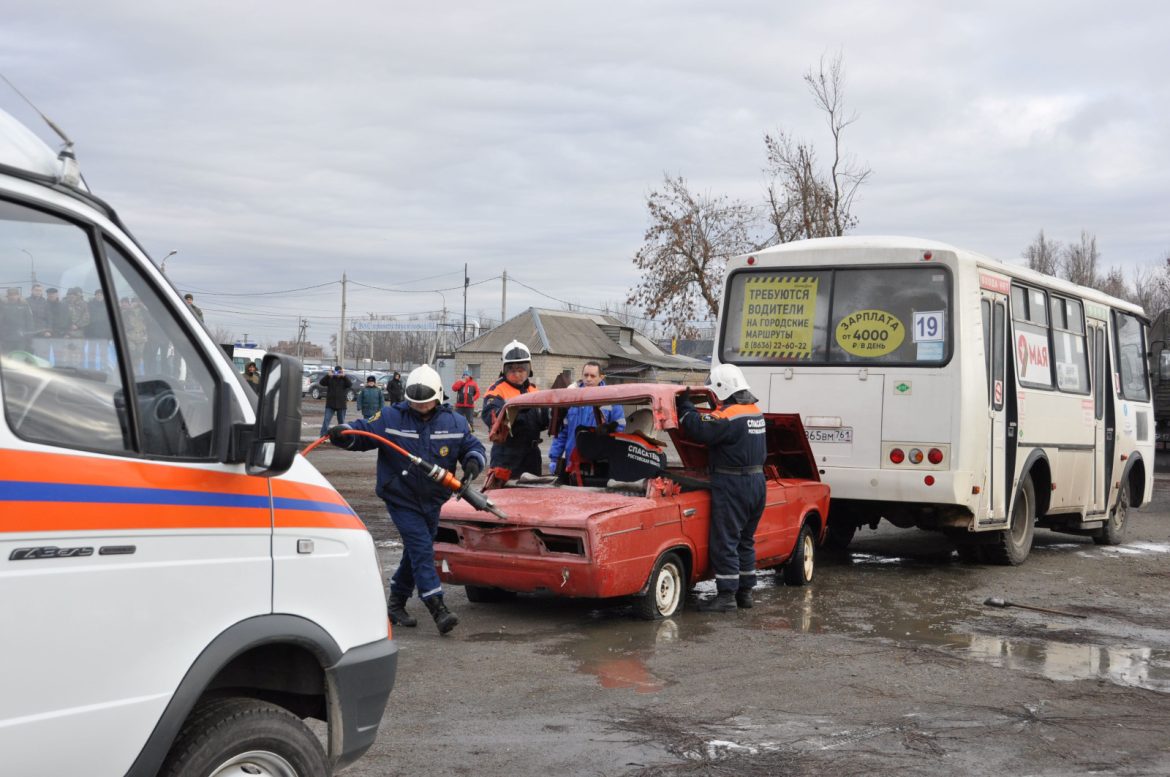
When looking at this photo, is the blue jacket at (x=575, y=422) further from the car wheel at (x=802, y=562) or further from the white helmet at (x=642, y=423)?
the car wheel at (x=802, y=562)

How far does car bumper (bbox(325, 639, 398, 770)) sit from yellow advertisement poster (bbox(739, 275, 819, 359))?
8.17 metres

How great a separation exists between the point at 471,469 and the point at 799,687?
2399 millimetres

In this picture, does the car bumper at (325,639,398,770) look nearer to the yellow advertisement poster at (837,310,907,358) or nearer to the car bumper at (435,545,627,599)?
the car bumper at (435,545,627,599)

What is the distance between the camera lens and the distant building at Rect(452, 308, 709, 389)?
5525cm

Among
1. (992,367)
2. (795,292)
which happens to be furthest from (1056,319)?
(795,292)

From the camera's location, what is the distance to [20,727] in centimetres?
303

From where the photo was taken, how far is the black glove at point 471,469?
760 cm

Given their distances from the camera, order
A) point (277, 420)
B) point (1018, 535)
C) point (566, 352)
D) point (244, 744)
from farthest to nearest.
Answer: point (566, 352)
point (1018, 535)
point (244, 744)
point (277, 420)

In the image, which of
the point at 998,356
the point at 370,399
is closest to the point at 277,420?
the point at 998,356

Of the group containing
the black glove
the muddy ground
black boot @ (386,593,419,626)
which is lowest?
the muddy ground

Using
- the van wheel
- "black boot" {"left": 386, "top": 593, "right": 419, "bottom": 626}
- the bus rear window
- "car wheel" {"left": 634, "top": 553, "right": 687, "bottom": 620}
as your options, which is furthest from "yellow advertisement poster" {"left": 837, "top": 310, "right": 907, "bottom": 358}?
Answer: the van wheel

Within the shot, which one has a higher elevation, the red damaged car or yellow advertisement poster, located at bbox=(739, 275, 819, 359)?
yellow advertisement poster, located at bbox=(739, 275, 819, 359)

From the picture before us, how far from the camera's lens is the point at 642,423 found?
934cm

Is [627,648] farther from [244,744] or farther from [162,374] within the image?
[162,374]
